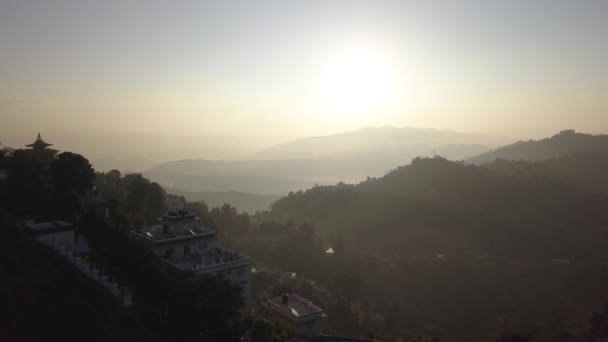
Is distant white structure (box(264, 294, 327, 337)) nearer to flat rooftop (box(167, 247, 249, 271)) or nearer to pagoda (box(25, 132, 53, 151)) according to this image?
flat rooftop (box(167, 247, 249, 271))

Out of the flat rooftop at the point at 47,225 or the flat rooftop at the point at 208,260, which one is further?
the flat rooftop at the point at 208,260

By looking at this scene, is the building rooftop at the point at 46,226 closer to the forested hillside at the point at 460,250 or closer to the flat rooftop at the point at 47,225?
the flat rooftop at the point at 47,225

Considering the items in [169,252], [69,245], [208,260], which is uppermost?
[69,245]

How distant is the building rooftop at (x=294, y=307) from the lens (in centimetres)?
2649

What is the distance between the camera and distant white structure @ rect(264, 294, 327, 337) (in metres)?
26.0

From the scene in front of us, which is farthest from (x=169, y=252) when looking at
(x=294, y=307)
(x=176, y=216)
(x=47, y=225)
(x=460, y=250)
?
(x=460, y=250)

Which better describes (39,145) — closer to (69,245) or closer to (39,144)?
(39,144)

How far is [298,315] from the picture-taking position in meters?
26.0

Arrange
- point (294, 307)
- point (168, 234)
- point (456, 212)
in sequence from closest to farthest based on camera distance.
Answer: point (168, 234), point (294, 307), point (456, 212)

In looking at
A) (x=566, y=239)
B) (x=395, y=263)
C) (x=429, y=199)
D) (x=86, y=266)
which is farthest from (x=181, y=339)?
(x=429, y=199)

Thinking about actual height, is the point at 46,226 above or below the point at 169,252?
above

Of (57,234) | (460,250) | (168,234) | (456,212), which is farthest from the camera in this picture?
(456,212)

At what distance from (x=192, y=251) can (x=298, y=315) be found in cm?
768

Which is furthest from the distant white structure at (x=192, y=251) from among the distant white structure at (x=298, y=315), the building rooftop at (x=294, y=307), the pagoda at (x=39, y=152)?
the pagoda at (x=39, y=152)
